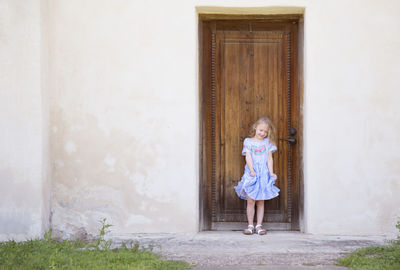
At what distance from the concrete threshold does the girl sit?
317mm

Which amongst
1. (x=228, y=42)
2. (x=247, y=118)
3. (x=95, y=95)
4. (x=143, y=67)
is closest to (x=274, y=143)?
(x=247, y=118)

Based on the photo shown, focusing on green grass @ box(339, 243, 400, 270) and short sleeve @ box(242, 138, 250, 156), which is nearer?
green grass @ box(339, 243, 400, 270)

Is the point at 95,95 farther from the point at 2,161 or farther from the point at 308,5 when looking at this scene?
the point at 308,5

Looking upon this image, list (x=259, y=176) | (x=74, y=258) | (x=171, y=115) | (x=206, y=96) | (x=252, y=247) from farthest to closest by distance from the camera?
(x=206, y=96) < (x=259, y=176) < (x=171, y=115) < (x=252, y=247) < (x=74, y=258)

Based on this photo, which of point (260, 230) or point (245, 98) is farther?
point (245, 98)

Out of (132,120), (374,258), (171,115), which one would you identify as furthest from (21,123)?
(374,258)

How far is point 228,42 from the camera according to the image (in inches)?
231

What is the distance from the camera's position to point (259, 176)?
5609 mm

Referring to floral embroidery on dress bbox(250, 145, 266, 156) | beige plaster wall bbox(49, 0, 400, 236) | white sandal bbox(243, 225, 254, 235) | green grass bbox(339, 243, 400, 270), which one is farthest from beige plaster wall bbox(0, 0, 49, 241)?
green grass bbox(339, 243, 400, 270)

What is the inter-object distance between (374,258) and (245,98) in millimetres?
2359

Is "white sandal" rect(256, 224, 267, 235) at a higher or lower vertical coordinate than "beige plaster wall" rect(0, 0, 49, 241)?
lower

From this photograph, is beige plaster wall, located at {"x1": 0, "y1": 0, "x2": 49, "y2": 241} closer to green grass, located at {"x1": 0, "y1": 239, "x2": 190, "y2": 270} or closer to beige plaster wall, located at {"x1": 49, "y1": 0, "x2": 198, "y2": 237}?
beige plaster wall, located at {"x1": 49, "y1": 0, "x2": 198, "y2": 237}

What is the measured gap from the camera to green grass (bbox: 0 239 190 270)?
405 cm

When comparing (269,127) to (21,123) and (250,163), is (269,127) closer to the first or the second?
(250,163)
